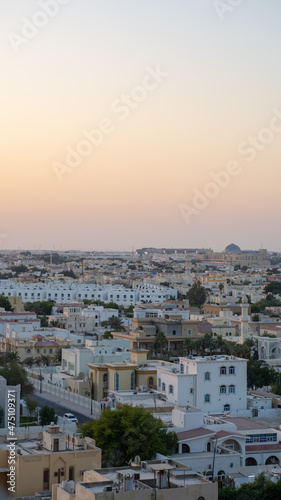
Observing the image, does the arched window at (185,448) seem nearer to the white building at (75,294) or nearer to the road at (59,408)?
the road at (59,408)

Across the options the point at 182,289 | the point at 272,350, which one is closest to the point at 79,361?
the point at 272,350

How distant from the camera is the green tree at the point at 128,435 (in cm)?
1870

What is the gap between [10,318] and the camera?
46.8 metres

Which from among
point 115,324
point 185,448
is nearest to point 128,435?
point 185,448

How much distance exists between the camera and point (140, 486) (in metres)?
12.9

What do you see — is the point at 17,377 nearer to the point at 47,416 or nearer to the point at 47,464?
the point at 47,416

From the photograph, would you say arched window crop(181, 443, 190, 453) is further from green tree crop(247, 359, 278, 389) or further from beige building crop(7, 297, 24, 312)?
beige building crop(7, 297, 24, 312)

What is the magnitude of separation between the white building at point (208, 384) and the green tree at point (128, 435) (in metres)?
5.24

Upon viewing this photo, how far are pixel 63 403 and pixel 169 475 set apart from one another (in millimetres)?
15459

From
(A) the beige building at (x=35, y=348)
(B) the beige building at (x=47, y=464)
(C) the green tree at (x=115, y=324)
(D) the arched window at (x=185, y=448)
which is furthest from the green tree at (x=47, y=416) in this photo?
(C) the green tree at (x=115, y=324)

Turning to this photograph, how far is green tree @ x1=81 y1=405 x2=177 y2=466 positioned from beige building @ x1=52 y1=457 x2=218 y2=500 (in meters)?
4.45

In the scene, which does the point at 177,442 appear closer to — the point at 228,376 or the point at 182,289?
the point at 228,376

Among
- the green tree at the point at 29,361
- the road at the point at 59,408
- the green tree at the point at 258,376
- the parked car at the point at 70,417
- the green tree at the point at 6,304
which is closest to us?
the parked car at the point at 70,417

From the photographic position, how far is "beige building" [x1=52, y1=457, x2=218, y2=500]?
12.7 metres
